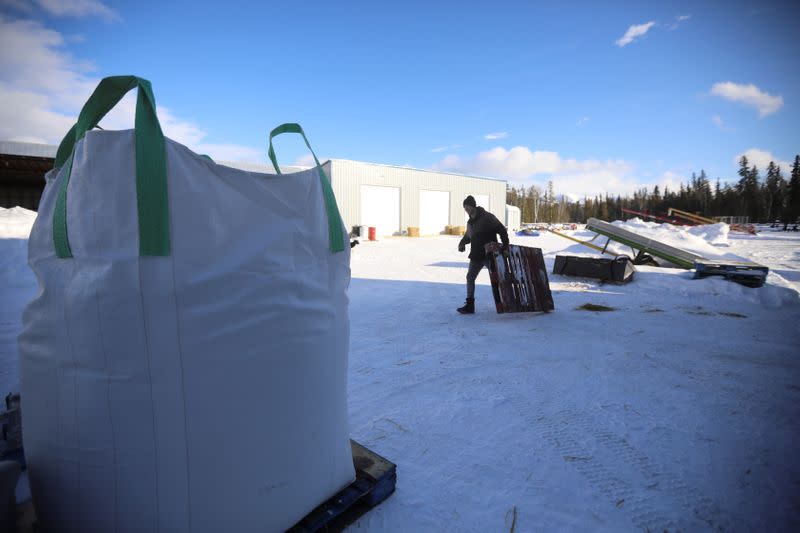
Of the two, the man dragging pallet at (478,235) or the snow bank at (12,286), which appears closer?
the snow bank at (12,286)

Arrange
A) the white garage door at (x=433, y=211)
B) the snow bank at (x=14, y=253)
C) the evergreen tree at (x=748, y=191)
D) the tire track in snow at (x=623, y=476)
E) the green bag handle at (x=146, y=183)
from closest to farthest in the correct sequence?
the green bag handle at (x=146, y=183), the tire track in snow at (x=623, y=476), the snow bank at (x=14, y=253), the white garage door at (x=433, y=211), the evergreen tree at (x=748, y=191)

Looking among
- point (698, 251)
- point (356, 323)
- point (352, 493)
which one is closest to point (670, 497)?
point (352, 493)

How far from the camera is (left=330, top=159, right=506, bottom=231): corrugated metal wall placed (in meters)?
20.7

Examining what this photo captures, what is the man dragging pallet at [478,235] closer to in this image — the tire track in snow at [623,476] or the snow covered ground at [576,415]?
the snow covered ground at [576,415]

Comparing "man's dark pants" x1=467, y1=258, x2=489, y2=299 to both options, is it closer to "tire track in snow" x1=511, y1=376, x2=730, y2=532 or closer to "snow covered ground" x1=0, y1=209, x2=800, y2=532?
"snow covered ground" x1=0, y1=209, x2=800, y2=532

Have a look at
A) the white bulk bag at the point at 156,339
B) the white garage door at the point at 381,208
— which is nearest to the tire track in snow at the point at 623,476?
the white bulk bag at the point at 156,339

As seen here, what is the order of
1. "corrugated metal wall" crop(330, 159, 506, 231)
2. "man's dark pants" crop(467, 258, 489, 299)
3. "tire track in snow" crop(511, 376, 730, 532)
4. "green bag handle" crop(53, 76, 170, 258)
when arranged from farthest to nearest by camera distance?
"corrugated metal wall" crop(330, 159, 506, 231) < "man's dark pants" crop(467, 258, 489, 299) < "tire track in snow" crop(511, 376, 730, 532) < "green bag handle" crop(53, 76, 170, 258)

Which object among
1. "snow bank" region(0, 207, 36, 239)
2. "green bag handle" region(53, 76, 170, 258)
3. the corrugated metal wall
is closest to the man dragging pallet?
"green bag handle" region(53, 76, 170, 258)

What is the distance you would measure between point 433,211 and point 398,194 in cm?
319

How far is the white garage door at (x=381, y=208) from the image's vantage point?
2197 cm

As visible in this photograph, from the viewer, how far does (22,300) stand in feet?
15.8

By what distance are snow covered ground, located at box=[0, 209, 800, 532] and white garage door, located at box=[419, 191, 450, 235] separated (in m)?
19.7

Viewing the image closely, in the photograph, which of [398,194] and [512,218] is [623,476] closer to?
[398,194]

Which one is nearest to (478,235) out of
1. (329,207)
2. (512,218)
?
(329,207)
